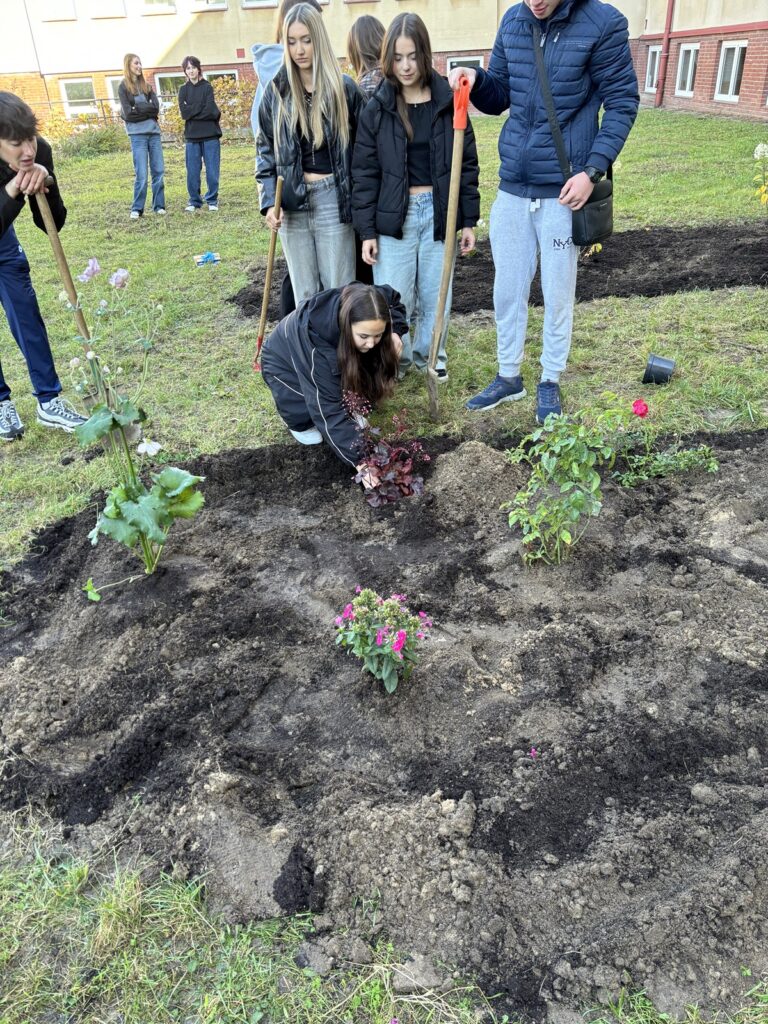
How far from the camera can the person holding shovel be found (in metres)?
3.50

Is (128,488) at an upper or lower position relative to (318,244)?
lower

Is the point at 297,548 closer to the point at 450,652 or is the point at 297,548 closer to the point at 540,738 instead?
the point at 450,652

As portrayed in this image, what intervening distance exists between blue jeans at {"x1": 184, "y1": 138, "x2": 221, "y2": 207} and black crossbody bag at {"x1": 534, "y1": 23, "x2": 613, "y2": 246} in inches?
297

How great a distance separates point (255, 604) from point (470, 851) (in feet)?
4.44

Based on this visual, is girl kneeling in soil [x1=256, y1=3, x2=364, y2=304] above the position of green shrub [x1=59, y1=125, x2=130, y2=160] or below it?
above

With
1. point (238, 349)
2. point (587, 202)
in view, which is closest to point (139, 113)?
point (238, 349)

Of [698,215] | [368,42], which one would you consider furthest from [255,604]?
[698,215]

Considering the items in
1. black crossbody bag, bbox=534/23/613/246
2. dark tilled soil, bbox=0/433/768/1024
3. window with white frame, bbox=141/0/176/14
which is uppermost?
window with white frame, bbox=141/0/176/14

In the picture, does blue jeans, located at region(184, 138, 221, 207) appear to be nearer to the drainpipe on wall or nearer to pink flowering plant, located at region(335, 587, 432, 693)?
pink flowering plant, located at region(335, 587, 432, 693)

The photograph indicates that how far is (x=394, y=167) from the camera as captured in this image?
3.93 metres

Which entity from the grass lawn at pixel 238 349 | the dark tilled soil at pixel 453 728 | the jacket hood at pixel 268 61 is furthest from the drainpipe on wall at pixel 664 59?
the dark tilled soil at pixel 453 728

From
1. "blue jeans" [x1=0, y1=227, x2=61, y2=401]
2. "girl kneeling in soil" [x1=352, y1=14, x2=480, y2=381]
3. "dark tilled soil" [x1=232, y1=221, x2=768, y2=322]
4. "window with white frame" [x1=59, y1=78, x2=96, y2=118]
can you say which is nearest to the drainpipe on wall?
"dark tilled soil" [x1=232, y1=221, x2=768, y2=322]

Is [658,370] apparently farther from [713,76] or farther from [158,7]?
[158,7]

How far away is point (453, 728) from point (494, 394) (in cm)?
245
